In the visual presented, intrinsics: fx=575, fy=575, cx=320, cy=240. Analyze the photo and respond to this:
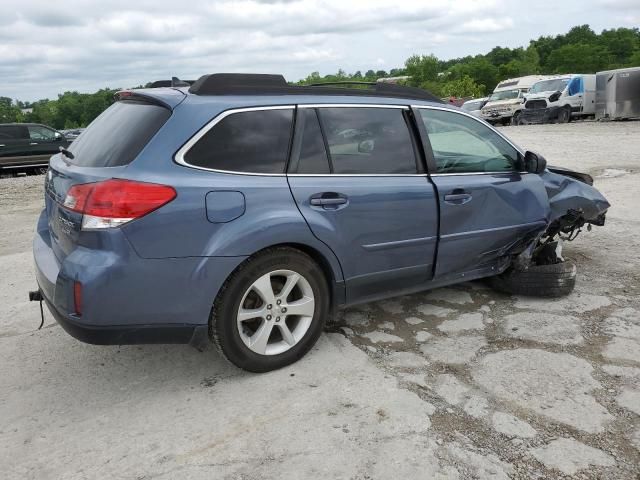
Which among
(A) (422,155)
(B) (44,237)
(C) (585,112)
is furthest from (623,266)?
(C) (585,112)

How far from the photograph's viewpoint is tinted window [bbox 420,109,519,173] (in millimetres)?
3965

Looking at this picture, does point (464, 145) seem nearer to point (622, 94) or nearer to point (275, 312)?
point (275, 312)

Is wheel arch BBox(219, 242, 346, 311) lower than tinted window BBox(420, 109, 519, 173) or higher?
lower

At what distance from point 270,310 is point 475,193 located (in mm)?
1731

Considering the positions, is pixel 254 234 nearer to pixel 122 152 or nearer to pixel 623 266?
pixel 122 152

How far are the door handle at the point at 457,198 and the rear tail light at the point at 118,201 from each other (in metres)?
1.89

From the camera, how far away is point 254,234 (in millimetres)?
3057

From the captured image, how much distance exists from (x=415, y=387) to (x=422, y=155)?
1.54 metres

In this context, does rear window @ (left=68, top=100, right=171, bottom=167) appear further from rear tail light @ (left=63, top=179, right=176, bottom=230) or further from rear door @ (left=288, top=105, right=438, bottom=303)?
rear door @ (left=288, top=105, right=438, bottom=303)

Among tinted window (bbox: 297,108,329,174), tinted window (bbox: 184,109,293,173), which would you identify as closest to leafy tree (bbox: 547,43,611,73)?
tinted window (bbox: 297,108,329,174)

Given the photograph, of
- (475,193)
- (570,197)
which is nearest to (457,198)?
(475,193)

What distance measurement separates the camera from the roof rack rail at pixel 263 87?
10.7ft

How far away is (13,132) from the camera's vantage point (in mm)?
17938

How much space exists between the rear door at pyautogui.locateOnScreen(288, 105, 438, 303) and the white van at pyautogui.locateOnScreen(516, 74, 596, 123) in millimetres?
25137
